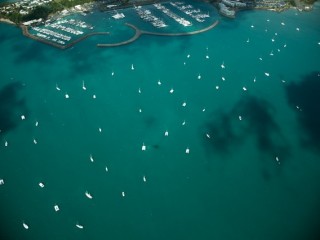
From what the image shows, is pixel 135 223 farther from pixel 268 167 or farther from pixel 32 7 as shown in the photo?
pixel 32 7

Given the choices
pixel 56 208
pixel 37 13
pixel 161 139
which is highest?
pixel 37 13

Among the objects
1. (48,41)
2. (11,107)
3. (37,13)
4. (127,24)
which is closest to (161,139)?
(11,107)

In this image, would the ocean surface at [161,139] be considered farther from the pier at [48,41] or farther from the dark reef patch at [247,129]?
the pier at [48,41]

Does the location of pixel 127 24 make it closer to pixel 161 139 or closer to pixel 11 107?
pixel 11 107

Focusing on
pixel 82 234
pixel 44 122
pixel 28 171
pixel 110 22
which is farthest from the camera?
pixel 110 22

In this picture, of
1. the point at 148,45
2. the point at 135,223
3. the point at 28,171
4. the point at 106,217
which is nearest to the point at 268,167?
the point at 135,223

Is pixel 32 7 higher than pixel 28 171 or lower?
higher

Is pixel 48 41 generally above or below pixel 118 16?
below

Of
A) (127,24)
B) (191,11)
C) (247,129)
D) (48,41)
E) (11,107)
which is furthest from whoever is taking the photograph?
(191,11)
